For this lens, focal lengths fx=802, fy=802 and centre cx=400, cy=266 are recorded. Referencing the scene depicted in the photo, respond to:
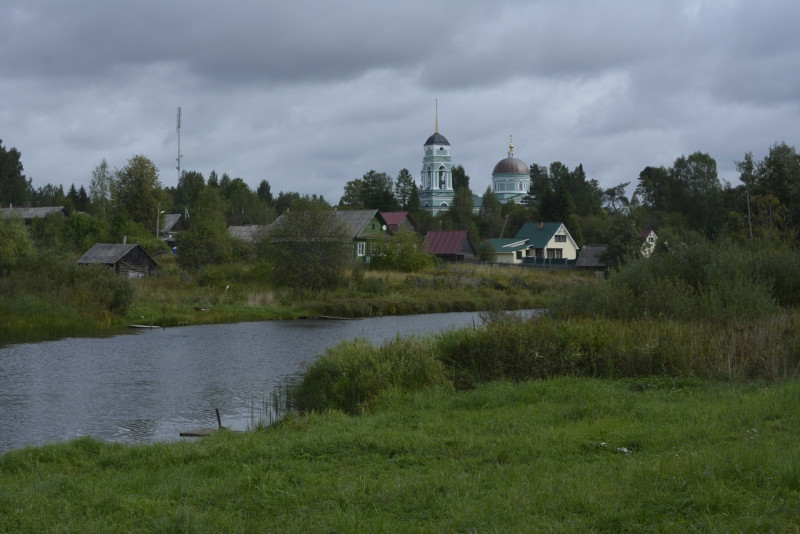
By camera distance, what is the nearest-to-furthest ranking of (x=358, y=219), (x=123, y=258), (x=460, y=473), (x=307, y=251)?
(x=460, y=473), (x=307, y=251), (x=123, y=258), (x=358, y=219)

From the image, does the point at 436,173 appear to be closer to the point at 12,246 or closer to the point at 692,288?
the point at 12,246

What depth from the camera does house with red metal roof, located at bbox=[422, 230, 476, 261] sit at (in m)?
81.2

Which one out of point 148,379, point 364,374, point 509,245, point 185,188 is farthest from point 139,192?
point 364,374

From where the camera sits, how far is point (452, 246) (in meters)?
81.7

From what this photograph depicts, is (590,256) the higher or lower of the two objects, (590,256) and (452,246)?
the lower

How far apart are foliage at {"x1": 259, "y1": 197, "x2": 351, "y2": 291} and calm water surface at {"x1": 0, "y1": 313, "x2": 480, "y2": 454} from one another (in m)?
13.1

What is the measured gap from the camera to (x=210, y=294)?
4731cm

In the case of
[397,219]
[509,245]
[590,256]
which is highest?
[397,219]

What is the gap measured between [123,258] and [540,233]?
51681 millimetres

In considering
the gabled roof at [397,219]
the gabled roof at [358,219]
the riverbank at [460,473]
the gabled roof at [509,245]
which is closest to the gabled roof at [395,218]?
the gabled roof at [397,219]

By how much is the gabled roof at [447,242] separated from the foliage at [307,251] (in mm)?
28965

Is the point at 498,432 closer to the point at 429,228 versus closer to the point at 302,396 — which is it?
the point at 302,396

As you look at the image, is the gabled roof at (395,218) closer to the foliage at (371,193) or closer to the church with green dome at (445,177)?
the foliage at (371,193)

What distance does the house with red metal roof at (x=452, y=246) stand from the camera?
8125cm
